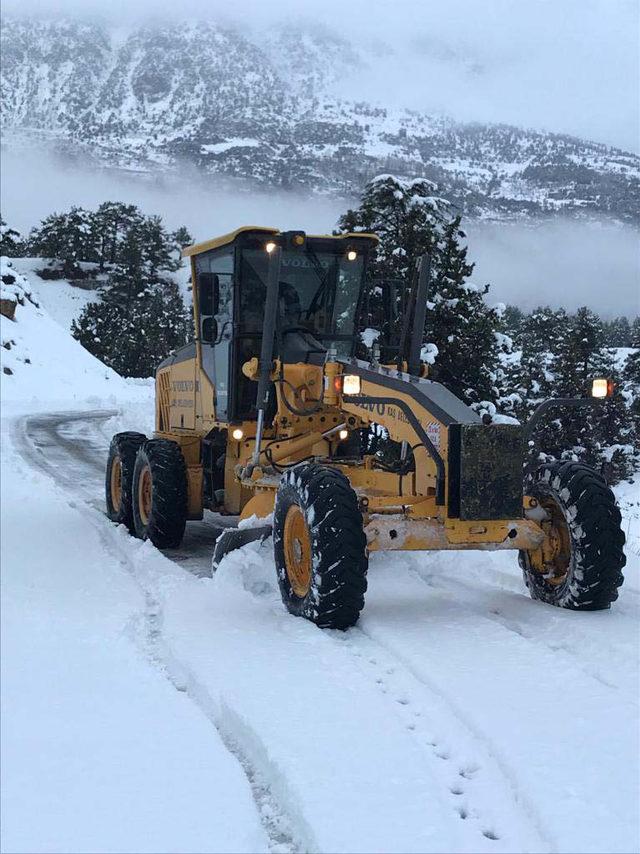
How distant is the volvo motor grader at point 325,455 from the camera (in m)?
6.08

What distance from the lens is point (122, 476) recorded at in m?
10.2

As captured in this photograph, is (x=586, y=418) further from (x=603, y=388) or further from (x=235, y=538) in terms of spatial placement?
(x=603, y=388)

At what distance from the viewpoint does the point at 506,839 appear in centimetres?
328

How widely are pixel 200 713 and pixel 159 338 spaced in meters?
66.7

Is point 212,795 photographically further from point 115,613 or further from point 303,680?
point 115,613

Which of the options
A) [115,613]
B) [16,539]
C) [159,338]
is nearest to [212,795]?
[115,613]

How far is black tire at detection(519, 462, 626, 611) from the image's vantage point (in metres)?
6.12

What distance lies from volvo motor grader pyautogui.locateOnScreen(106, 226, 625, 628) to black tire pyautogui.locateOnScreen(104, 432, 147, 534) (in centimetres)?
2

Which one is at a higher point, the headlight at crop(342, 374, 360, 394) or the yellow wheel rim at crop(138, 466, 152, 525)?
the headlight at crop(342, 374, 360, 394)

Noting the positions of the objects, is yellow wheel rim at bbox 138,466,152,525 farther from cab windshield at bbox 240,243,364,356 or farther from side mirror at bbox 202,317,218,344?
cab windshield at bbox 240,243,364,356

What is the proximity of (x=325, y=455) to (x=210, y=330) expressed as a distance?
1.65 m

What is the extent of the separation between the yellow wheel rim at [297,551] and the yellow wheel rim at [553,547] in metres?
1.71

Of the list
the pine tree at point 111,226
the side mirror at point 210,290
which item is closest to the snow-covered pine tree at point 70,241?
the pine tree at point 111,226

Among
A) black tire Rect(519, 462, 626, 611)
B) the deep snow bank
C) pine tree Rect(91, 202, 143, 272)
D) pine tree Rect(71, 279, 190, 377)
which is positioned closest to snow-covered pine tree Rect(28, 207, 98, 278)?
pine tree Rect(91, 202, 143, 272)
